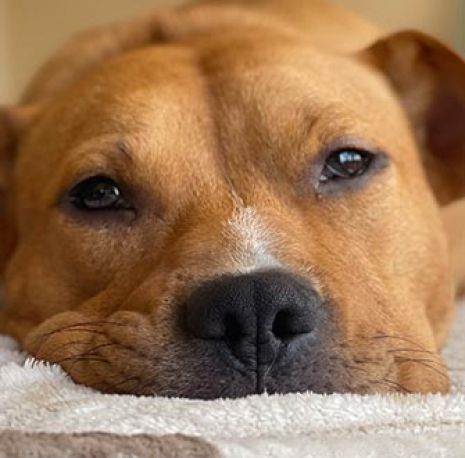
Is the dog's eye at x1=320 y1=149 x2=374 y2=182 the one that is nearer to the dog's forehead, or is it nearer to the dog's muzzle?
the dog's forehead

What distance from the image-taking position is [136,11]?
427cm

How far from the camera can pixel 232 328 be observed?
1.42 m

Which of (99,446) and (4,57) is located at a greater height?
(99,446)

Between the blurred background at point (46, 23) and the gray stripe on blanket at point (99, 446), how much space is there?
3096 mm

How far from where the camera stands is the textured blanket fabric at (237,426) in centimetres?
112

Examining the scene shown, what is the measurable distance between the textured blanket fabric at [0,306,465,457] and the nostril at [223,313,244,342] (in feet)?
0.42

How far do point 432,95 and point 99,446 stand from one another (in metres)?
1.39

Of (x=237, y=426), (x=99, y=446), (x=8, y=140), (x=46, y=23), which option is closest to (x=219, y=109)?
(x=8, y=140)

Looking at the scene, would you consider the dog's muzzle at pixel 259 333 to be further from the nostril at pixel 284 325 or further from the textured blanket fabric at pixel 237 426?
the textured blanket fabric at pixel 237 426

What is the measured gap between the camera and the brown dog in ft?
4.82

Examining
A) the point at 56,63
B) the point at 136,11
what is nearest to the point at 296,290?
the point at 56,63

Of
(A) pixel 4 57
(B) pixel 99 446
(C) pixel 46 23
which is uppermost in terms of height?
(B) pixel 99 446

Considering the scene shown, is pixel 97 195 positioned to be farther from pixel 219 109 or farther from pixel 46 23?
pixel 46 23

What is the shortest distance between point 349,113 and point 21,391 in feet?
2.66
